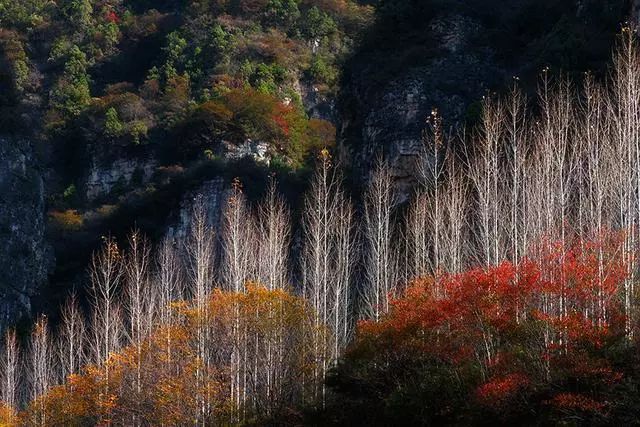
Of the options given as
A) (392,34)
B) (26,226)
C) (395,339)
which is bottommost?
(395,339)

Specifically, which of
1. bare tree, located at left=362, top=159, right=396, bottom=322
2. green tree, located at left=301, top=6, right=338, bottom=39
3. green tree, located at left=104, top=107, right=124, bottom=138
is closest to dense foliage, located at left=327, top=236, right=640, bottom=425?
bare tree, located at left=362, top=159, right=396, bottom=322

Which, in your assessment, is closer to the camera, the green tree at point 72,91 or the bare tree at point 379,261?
the bare tree at point 379,261

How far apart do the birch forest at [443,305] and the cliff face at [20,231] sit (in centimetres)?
782

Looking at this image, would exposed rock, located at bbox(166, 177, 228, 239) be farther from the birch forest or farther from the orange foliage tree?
the orange foliage tree

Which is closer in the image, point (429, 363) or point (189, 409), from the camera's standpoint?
point (429, 363)

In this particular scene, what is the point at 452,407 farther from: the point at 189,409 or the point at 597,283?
the point at 189,409

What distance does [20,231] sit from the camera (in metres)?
56.5

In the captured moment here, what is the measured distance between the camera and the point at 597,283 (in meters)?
22.3

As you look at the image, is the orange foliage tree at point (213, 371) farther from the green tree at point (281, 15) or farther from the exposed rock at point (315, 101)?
the green tree at point (281, 15)

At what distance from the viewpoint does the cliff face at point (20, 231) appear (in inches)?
2109

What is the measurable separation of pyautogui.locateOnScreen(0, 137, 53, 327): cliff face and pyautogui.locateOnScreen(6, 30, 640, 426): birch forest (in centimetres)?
782

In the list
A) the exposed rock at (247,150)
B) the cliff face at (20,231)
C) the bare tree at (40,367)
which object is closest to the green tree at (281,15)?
the exposed rock at (247,150)

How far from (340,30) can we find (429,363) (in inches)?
2401

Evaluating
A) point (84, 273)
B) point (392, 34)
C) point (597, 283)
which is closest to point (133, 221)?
point (84, 273)
